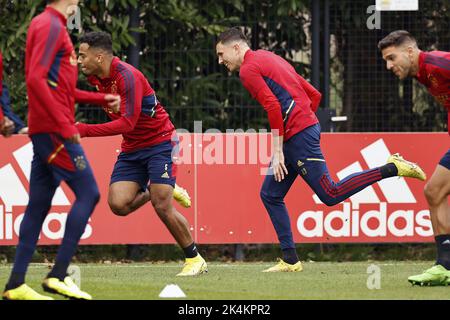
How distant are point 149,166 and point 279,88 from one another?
4.35ft

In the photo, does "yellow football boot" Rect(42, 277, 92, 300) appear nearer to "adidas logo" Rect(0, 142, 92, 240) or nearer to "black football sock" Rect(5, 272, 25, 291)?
"black football sock" Rect(5, 272, 25, 291)

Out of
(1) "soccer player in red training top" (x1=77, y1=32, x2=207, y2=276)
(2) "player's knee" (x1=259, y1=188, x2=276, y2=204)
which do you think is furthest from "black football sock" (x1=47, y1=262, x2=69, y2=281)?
(2) "player's knee" (x1=259, y1=188, x2=276, y2=204)

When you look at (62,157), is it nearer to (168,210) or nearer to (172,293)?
(172,293)

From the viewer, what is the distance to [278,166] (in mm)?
10719

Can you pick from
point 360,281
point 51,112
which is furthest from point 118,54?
point 51,112

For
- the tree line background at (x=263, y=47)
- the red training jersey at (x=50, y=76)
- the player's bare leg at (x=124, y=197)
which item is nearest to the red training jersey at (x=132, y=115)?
the player's bare leg at (x=124, y=197)

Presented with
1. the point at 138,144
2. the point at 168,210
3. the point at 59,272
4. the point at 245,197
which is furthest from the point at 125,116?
the point at 245,197

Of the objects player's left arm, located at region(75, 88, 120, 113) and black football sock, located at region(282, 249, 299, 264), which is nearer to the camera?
player's left arm, located at region(75, 88, 120, 113)

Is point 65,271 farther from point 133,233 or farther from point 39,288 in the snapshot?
point 133,233

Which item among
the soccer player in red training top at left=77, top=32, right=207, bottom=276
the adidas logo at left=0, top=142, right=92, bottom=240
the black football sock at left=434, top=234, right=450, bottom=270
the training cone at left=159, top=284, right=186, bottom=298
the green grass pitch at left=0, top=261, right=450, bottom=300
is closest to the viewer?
the training cone at left=159, top=284, right=186, bottom=298

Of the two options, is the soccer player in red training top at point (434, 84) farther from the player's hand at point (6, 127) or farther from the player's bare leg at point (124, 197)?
the player's hand at point (6, 127)

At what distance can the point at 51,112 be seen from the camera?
7.99 m

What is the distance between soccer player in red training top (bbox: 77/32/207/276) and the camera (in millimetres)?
10516

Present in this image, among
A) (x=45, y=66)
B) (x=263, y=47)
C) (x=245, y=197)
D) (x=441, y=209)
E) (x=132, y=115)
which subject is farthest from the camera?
(x=263, y=47)
